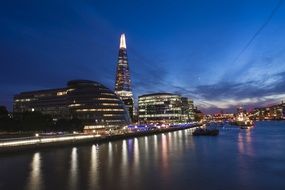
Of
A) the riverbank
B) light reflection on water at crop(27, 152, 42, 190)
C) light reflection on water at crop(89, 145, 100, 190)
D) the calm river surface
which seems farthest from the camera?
the riverbank

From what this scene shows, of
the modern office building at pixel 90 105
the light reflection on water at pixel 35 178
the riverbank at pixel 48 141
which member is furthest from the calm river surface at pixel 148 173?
the modern office building at pixel 90 105

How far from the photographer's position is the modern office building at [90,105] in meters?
146

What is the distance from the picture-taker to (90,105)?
148m

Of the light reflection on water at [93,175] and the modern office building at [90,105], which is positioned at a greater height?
the modern office building at [90,105]

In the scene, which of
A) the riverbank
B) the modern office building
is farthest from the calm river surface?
the modern office building

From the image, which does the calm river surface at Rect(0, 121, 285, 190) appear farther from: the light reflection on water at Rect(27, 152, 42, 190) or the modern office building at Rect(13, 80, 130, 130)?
the modern office building at Rect(13, 80, 130, 130)

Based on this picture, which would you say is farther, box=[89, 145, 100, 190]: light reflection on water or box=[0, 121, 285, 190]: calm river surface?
box=[0, 121, 285, 190]: calm river surface

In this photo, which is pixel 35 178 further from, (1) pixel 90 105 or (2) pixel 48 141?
(1) pixel 90 105

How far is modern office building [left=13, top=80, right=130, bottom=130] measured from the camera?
146250 millimetres

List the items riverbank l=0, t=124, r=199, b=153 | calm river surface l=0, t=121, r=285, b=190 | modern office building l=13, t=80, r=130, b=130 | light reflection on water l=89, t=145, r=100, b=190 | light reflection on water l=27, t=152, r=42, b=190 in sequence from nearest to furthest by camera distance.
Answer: light reflection on water l=27, t=152, r=42, b=190 < light reflection on water l=89, t=145, r=100, b=190 < calm river surface l=0, t=121, r=285, b=190 < riverbank l=0, t=124, r=199, b=153 < modern office building l=13, t=80, r=130, b=130

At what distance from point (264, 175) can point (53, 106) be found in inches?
5501

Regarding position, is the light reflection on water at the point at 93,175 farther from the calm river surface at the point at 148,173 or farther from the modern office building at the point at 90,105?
the modern office building at the point at 90,105

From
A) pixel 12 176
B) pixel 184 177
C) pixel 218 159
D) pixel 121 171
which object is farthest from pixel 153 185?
pixel 218 159

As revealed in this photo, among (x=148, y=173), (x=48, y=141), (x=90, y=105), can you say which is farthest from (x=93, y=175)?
(x=90, y=105)
